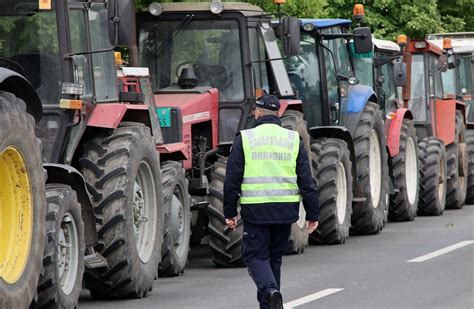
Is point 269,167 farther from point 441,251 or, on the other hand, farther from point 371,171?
point 371,171

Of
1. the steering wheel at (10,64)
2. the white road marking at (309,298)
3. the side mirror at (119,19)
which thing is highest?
the side mirror at (119,19)

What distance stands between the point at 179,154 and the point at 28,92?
4583 mm

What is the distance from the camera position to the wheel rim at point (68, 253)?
11648 millimetres

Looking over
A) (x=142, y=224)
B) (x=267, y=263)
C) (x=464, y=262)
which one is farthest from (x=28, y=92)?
(x=464, y=262)

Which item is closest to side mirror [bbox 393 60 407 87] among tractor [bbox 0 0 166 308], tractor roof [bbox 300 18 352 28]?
tractor roof [bbox 300 18 352 28]

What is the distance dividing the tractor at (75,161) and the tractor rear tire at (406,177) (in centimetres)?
910

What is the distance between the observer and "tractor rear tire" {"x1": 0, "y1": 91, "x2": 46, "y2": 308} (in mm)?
10391

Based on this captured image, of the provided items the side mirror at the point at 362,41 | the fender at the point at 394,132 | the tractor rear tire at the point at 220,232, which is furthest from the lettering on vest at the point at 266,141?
the fender at the point at 394,132

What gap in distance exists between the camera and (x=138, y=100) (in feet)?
46.4

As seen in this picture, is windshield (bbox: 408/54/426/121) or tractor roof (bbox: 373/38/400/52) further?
windshield (bbox: 408/54/426/121)

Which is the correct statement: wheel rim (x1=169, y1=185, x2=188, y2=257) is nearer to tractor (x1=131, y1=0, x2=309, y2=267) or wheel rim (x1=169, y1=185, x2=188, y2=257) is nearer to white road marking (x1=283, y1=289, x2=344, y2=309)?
A: tractor (x1=131, y1=0, x2=309, y2=267)

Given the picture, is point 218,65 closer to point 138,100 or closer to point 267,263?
point 138,100

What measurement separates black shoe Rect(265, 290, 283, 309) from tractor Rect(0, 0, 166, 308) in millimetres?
1548

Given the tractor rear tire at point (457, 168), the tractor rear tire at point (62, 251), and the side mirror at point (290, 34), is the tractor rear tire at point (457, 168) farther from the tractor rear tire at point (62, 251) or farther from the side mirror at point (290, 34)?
the tractor rear tire at point (62, 251)
